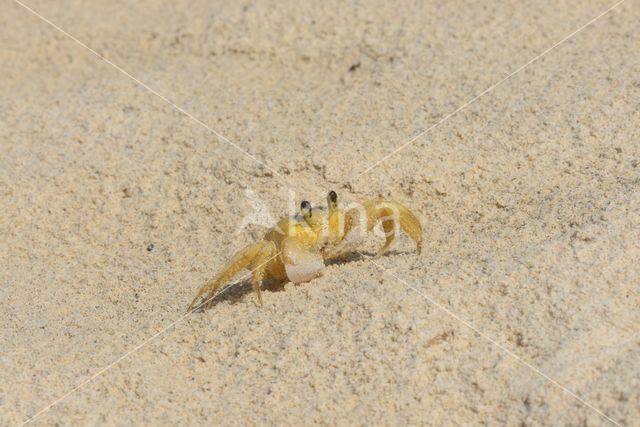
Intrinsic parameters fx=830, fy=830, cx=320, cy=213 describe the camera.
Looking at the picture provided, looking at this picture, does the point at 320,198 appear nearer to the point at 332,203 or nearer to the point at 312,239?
the point at 332,203

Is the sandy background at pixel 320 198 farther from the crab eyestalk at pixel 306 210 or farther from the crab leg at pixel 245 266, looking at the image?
the crab eyestalk at pixel 306 210

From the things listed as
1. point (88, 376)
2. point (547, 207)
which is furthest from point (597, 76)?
point (88, 376)

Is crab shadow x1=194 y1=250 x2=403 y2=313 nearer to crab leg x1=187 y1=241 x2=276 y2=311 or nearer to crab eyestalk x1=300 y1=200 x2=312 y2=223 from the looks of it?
crab leg x1=187 y1=241 x2=276 y2=311

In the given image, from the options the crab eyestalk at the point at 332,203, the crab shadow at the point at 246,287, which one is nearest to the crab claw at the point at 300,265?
the crab shadow at the point at 246,287

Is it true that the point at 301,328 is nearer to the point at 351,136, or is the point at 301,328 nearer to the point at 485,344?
the point at 485,344

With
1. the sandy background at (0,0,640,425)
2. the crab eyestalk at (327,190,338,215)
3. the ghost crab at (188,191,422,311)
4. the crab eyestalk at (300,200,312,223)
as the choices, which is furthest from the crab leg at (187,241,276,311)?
the crab eyestalk at (327,190,338,215)

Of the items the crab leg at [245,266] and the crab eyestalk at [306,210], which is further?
the crab eyestalk at [306,210]
